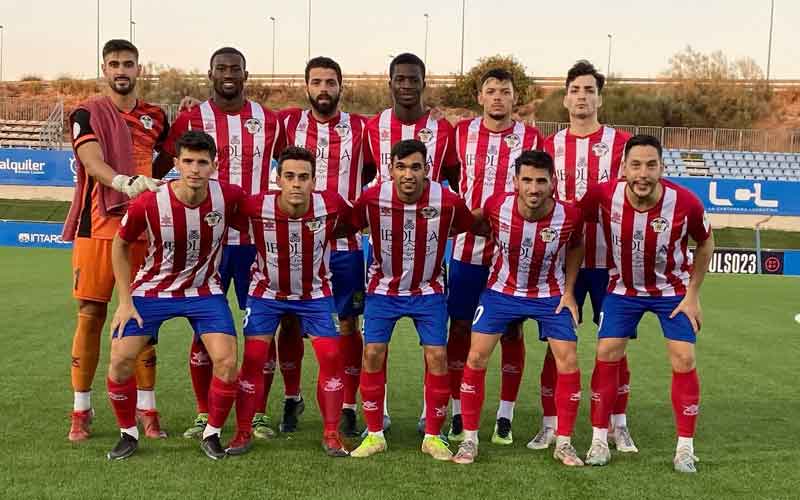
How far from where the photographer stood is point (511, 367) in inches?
192

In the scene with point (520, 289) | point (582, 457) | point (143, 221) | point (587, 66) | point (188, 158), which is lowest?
point (582, 457)

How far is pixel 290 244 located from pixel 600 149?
1747mm

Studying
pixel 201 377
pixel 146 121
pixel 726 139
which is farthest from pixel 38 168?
pixel 726 139

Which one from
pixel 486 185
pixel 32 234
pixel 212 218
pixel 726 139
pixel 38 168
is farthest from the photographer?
pixel 726 139

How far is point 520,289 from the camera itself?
449cm

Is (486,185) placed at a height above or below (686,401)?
above

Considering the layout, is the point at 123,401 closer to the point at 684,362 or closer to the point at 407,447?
the point at 407,447

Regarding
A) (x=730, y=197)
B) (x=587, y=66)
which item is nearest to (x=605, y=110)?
(x=730, y=197)

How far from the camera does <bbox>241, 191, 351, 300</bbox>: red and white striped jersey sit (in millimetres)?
4469

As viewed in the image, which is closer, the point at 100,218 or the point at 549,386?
the point at 100,218

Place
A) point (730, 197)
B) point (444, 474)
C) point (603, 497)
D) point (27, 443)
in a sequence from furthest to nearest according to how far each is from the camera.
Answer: point (730, 197) → point (27, 443) → point (444, 474) → point (603, 497)

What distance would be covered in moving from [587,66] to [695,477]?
221 cm

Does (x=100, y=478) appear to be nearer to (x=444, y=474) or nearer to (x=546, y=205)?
(x=444, y=474)

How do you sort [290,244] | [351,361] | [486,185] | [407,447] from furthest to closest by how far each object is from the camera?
[351,361]
[486,185]
[407,447]
[290,244]
